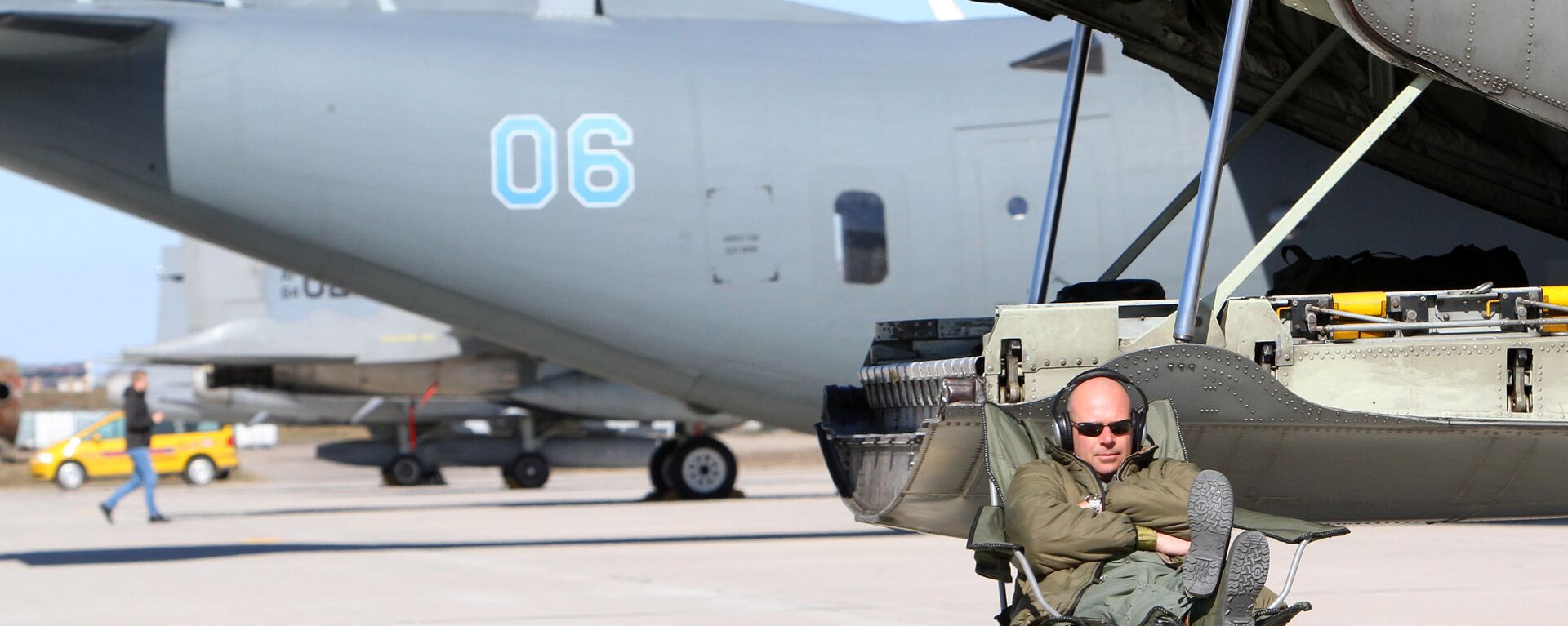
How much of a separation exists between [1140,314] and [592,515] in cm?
1271

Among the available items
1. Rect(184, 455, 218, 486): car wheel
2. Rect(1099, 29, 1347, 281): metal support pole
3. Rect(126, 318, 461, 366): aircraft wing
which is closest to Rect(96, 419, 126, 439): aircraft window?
Rect(184, 455, 218, 486): car wheel

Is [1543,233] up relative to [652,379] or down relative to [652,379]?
up

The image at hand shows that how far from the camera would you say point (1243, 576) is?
4.07 meters

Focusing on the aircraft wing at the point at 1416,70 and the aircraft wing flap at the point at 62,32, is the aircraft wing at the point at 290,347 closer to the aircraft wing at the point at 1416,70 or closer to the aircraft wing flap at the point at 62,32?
the aircraft wing flap at the point at 62,32

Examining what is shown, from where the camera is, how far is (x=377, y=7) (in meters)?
10.8

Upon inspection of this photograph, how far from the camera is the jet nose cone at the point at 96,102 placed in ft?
33.4

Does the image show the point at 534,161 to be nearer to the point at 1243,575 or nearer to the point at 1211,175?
the point at 1211,175

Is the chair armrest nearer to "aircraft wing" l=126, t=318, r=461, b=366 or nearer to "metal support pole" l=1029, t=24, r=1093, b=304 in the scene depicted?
"metal support pole" l=1029, t=24, r=1093, b=304

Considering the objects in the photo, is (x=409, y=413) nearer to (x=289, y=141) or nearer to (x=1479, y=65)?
(x=289, y=141)

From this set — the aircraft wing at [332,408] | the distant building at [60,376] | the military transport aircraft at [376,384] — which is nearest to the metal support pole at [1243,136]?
the military transport aircraft at [376,384]

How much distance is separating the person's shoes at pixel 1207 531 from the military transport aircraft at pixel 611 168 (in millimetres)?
6363

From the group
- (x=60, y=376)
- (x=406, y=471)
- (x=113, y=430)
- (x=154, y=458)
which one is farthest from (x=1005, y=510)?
(x=60, y=376)

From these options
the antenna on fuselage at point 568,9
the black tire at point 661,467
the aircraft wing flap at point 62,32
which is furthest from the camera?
the black tire at point 661,467

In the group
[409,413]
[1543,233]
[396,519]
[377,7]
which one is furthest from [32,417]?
[1543,233]
